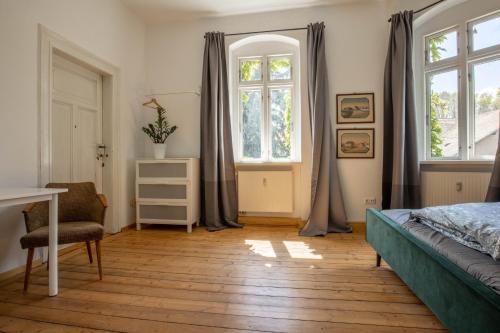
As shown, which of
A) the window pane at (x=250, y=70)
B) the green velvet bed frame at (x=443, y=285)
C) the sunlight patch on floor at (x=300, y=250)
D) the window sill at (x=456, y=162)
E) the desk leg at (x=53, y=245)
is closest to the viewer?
the green velvet bed frame at (x=443, y=285)

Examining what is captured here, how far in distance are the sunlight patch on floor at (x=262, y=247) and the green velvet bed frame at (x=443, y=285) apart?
3.62 ft

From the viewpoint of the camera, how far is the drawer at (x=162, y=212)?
11.5ft

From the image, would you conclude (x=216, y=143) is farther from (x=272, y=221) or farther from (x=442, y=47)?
(x=442, y=47)

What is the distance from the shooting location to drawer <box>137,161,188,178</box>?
11.5 feet

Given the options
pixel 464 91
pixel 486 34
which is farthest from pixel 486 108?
pixel 486 34

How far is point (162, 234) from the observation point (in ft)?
11.2

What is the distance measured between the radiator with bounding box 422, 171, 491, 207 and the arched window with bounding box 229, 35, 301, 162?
5.45 feet

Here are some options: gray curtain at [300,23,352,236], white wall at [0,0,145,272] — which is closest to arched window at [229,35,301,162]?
gray curtain at [300,23,352,236]

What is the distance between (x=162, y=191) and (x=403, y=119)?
10.5 ft

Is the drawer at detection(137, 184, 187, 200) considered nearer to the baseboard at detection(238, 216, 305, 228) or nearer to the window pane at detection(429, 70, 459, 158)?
the baseboard at detection(238, 216, 305, 228)

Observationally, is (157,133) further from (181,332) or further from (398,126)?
(398,126)

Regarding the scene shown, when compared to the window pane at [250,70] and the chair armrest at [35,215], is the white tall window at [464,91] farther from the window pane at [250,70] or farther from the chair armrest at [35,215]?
the chair armrest at [35,215]

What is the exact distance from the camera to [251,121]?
3.99 metres

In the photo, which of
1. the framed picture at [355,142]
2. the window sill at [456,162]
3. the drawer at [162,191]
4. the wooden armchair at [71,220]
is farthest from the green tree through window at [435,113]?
the wooden armchair at [71,220]
